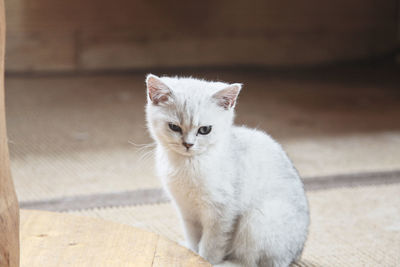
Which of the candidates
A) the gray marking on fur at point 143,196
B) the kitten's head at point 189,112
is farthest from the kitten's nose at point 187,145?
the gray marking on fur at point 143,196

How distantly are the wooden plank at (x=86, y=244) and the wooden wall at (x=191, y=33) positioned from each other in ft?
9.60

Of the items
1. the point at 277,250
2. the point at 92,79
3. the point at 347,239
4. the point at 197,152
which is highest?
the point at 197,152

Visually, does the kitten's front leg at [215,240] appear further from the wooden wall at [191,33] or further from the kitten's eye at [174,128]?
the wooden wall at [191,33]

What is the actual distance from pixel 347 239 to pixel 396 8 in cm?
356

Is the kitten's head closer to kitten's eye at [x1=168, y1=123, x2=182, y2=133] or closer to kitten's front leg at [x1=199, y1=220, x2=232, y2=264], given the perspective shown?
kitten's eye at [x1=168, y1=123, x2=182, y2=133]

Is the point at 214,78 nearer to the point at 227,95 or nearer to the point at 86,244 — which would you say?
the point at 227,95

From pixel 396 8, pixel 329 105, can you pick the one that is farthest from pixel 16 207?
pixel 396 8

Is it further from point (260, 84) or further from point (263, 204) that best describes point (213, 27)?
point (263, 204)

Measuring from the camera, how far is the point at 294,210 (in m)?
1.37

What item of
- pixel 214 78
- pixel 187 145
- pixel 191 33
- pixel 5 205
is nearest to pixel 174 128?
pixel 187 145

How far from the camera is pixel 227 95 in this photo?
4.27 feet

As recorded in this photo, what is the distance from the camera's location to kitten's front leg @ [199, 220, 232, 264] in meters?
1.35

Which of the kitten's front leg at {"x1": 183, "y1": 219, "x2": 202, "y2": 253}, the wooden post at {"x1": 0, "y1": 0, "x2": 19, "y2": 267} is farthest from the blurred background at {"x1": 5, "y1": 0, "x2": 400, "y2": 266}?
the wooden post at {"x1": 0, "y1": 0, "x2": 19, "y2": 267}

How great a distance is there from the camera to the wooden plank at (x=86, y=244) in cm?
104
